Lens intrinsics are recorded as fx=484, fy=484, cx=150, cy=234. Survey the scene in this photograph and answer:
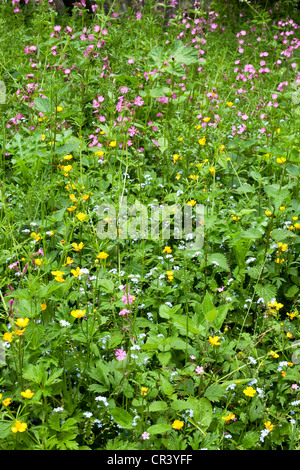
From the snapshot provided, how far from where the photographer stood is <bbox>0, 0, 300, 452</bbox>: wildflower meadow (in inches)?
Answer: 68.4

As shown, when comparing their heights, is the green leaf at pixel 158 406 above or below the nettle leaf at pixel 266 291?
below

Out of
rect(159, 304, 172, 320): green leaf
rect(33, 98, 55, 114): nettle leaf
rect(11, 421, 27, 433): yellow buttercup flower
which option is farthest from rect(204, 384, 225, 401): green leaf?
rect(33, 98, 55, 114): nettle leaf

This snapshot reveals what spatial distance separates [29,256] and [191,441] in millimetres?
896

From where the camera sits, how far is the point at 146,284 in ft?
8.21

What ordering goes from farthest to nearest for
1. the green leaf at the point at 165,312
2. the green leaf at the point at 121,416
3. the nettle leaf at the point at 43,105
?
the nettle leaf at the point at 43,105
the green leaf at the point at 165,312
the green leaf at the point at 121,416

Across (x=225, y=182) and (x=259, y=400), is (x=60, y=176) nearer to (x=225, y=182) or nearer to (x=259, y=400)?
(x=225, y=182)

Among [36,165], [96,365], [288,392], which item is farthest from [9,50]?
[288,392]

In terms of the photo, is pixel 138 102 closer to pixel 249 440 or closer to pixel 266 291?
pixel 266 291

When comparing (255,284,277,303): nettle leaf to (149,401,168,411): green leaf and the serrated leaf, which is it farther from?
(149,401,168,411): green leaf

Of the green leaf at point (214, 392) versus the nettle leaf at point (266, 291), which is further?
the nettle leaf at point (266, 291)

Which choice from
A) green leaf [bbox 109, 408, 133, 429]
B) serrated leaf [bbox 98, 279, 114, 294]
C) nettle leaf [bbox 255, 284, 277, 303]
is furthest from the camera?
nettle leaf [bbox 255, 284, 277, 303]

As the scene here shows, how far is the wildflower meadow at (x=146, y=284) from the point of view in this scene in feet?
5.70

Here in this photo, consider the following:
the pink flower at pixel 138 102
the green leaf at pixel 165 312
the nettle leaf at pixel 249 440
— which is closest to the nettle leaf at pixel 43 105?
the pink flower at pixel 138 102

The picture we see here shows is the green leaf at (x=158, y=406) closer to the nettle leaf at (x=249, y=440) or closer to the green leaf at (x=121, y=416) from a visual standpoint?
the green leaf at (x=121, y=416)
